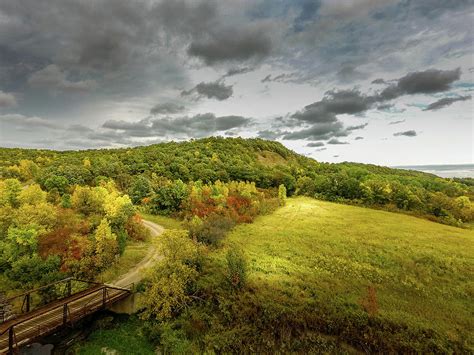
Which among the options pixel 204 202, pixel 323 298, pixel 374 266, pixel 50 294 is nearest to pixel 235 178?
pixel 204 202

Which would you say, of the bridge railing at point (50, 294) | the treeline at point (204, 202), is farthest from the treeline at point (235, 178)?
the bridge railing at point (50, 294)

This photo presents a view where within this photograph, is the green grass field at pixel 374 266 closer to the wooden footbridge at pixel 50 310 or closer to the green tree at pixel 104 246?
the green tree at pixel 104 246

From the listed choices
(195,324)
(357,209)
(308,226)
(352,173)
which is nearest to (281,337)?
(195,324)

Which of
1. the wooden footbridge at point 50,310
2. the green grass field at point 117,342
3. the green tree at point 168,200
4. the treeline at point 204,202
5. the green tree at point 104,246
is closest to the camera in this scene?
the wooden footbridge at point 50,310

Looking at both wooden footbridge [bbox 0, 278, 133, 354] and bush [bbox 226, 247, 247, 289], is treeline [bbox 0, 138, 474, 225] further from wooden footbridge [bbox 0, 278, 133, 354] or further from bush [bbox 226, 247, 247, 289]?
bush [bbox 226, 247, 247, 289]

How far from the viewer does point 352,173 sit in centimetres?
9662

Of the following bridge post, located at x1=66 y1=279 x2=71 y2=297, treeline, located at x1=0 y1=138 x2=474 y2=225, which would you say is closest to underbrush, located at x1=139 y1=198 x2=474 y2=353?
bridge post, located at x1=66 y1=279 x2=71 y2=297

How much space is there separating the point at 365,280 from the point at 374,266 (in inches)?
208

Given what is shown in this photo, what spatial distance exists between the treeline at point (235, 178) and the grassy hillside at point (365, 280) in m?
14.8

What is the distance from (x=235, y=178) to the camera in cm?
10300

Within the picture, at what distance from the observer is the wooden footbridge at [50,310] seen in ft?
61.4

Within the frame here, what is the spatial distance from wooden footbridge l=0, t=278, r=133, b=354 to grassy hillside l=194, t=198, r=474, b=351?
11240mm

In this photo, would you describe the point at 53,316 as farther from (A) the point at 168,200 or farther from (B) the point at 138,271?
(A) the point at 168,200

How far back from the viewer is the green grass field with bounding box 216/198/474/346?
2630cm
